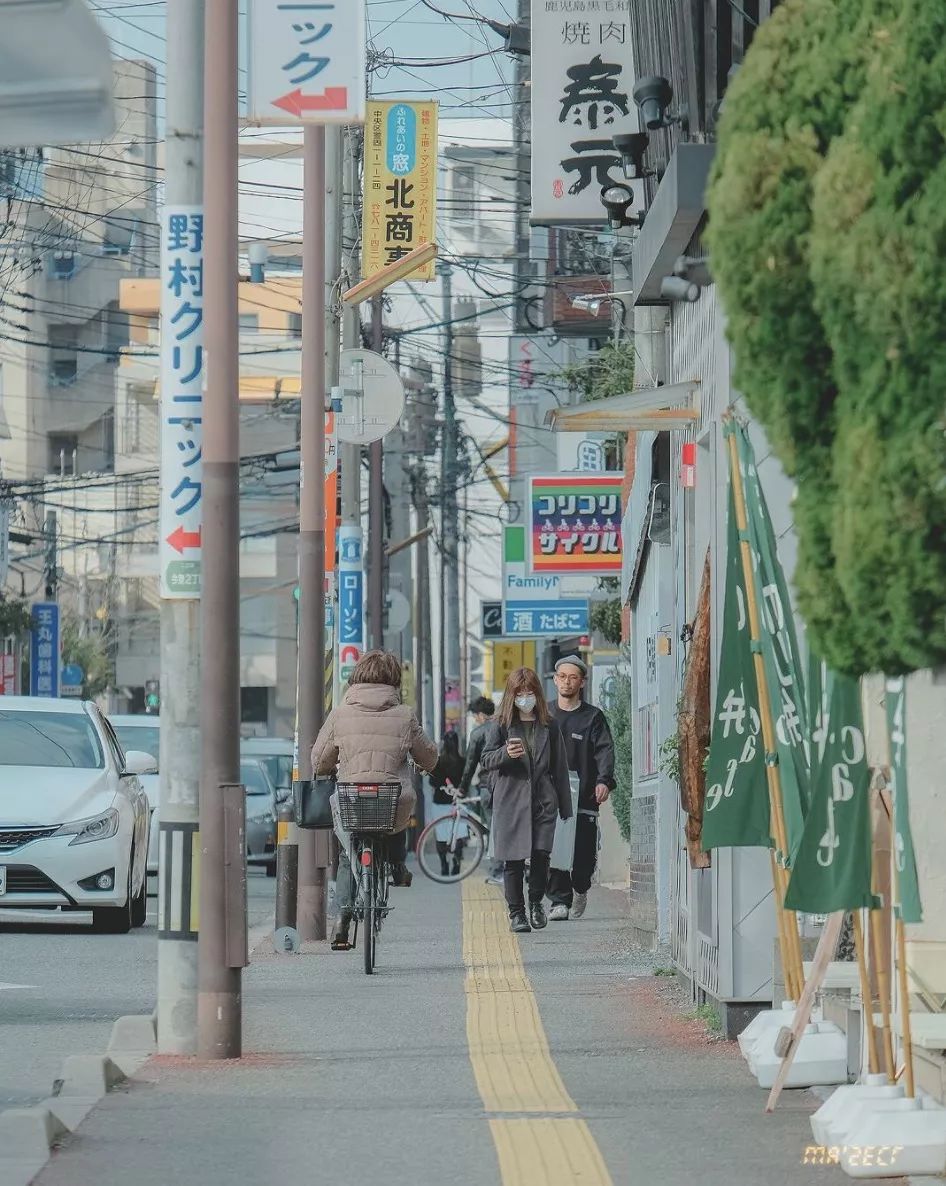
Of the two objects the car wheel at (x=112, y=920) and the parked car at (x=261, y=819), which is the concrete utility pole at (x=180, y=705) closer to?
the car wheel at (x=112, y=920)

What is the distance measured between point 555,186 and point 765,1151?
930 cm

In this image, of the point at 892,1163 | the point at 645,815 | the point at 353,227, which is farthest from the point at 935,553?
the point at 353,227

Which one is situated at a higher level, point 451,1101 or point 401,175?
point 401,175

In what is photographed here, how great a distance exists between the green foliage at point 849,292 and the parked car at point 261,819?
23.6 m

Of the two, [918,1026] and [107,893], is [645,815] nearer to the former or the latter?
[107,893]

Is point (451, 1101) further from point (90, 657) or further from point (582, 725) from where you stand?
point (90, 657)

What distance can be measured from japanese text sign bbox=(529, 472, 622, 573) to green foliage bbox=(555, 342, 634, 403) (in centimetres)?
108

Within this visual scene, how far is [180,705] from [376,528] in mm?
27564

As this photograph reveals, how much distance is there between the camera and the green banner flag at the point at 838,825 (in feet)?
22.1

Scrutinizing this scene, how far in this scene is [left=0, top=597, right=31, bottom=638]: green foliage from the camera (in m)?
49.5

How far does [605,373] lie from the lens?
2830 cm

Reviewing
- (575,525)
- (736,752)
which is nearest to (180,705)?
(736,752)

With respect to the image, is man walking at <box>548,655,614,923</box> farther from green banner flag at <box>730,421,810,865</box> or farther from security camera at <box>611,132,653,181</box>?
green banner flag at <box>730,421,810,865</box>

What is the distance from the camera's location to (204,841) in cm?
891
